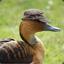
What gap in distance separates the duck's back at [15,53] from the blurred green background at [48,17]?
65.2 inches

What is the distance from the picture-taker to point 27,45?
237 inches

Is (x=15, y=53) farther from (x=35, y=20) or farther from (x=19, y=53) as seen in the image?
(x=35, y=20)

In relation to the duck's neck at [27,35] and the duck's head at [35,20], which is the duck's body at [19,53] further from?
the duck's head at [35,20]

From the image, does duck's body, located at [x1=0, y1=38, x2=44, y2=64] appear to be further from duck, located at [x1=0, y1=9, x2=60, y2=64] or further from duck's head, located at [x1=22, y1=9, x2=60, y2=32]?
duck's head, located at [x1=22, y1=9, x2=60, y2=32]

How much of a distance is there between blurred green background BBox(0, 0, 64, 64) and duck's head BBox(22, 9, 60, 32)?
1575 millimetres

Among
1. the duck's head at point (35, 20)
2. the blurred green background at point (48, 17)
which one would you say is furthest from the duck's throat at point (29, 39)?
the blurred green background at point (48, 17)

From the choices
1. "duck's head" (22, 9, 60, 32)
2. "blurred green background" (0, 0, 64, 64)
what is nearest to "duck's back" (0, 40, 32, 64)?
"duck's head" (22, 9, 60, 32)

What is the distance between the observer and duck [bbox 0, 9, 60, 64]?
5871mm

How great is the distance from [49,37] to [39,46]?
248 centimetres

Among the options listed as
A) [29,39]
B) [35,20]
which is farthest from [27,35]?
A: [35,20]

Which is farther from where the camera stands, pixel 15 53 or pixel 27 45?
pixel 27 45

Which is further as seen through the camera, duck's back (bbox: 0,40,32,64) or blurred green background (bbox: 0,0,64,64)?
blurred green background (bbox: 0,0,64,64)

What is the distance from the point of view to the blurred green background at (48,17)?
7.97 metres

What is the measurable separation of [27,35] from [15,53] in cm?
29
